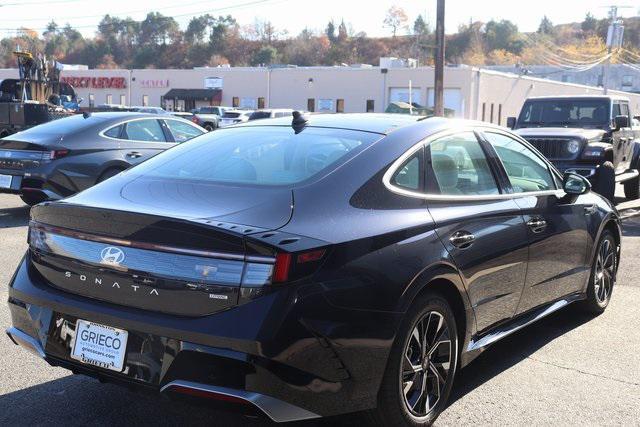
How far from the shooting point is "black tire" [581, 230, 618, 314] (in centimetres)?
552

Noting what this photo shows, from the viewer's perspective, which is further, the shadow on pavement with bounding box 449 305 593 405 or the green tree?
the green tree

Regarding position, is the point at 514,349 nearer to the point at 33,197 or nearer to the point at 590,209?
the point at 590,209

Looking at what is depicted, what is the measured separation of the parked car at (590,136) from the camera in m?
Result: 11.2

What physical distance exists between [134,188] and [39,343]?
0.88m

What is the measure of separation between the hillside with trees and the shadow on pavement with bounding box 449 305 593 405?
334ft

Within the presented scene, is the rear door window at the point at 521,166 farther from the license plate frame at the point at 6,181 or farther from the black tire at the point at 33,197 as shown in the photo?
the license plate frame at the point at 6,181

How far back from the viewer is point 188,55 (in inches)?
4916

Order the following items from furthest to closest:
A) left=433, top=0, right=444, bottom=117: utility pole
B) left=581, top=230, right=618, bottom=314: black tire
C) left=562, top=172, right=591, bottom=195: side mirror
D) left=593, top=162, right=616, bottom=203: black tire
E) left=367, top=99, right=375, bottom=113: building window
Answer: left=367, top=99, right=375, bottom=113: building window < left=433, top=0, right=444, bottom=117: utility pole < left=593, top=162, right=616, bottom=203: black tire < left=581, top=230, right=618, bottom=314: black tire < left=562, top=172, right=591, bottom=195: side mirror

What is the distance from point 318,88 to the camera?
5356 cm

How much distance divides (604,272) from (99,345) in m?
4.25

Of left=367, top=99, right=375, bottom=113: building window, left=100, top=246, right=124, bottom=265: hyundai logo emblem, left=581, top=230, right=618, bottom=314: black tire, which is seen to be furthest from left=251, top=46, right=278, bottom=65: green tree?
left=100, top=246, right=124, bottom=265: hyundai logo emblem

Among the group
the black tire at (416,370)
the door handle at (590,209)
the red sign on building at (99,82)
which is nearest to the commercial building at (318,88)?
the red sign on building at (99,82)

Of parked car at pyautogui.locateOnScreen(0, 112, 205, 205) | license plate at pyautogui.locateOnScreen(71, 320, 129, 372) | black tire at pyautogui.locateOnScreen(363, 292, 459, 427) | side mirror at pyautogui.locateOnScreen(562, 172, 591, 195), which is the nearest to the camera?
license plate at pyautogui.locateOnScreen(71, 320, 129, 372)

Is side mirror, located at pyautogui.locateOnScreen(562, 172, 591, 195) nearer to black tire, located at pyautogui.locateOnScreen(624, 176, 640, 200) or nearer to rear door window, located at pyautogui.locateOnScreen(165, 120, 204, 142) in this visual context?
rear door window, located at pyautogui.locateOnScreen(165, 120, 204, 142)
